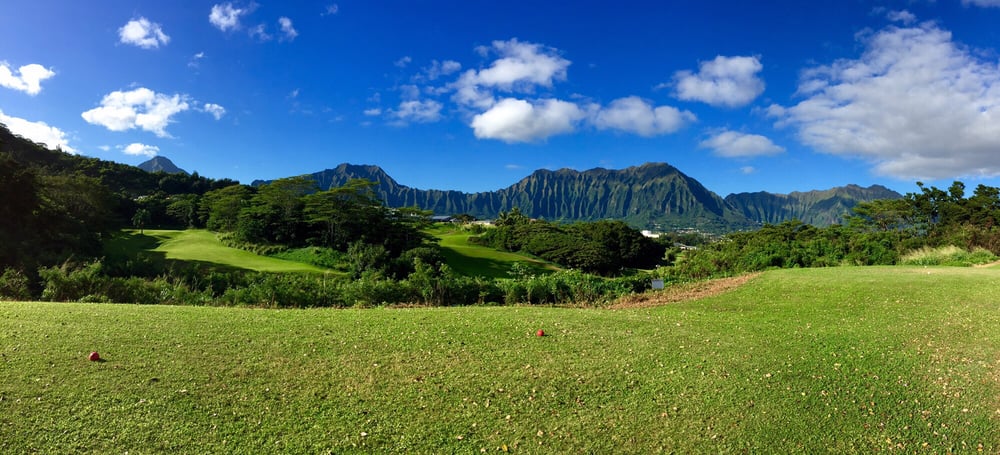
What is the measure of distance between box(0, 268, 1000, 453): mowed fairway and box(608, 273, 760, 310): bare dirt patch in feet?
10.6

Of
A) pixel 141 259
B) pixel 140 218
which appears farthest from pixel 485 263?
pixel 141 259

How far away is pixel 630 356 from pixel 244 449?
17.3 ft

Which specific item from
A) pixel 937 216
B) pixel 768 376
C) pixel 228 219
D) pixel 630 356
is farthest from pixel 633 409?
pixel 228 219

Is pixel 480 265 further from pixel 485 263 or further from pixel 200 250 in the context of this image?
pixel 200 250

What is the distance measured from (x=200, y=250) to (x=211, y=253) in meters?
1.51

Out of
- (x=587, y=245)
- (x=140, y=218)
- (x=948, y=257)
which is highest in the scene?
(x=140, y=218)

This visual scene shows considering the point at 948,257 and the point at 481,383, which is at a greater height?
the point at 948,257

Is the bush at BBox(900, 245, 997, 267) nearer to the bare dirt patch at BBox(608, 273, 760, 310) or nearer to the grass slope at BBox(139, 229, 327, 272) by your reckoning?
the bare dirt patch at BBox(608, 273, 760, 310)

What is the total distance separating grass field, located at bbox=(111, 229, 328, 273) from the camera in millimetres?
31383

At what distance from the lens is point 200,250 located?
35.6 metres

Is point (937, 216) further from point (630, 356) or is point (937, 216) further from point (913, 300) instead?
point (630, 356)

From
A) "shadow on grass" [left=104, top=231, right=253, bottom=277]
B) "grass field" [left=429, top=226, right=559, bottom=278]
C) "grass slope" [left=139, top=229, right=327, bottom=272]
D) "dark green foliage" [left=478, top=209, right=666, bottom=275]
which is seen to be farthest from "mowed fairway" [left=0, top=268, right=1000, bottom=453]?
"dark green foliage" [left=478, top=209, right=666, bottom=275]

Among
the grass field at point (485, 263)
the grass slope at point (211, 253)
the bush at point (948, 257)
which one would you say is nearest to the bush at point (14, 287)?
the grass slope at point (211, 253)

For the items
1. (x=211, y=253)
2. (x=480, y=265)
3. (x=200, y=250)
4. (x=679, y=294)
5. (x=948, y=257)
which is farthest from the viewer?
(x=480, y=265)
